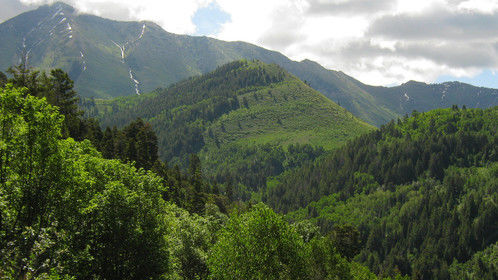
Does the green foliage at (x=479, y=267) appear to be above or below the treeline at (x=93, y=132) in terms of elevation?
below

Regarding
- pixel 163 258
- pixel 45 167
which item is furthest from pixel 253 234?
pixel 45 167

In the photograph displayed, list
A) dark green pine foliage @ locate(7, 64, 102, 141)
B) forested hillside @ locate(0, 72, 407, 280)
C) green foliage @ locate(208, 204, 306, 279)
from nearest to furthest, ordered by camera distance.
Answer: forested hillside @ locate(0, 72, 407, 280) < green foliage @ locate(208, 204, 306, 279) < dark green pine foliage @ locate(7, 64, 102, 141)

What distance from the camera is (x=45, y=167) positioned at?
71.8ft

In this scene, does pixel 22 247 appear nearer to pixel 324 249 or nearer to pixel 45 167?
pixel 45 167

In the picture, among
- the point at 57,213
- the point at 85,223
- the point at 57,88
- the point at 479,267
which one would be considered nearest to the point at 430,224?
the point at 479,267

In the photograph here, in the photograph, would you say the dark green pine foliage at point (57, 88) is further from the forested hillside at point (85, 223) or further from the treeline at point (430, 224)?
the treeline at point (430, 224)

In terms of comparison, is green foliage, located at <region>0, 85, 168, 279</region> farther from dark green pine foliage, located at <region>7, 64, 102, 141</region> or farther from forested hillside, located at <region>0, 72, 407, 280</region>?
dark green pine foliage, located at <region>7, 64, 102, 141</region>

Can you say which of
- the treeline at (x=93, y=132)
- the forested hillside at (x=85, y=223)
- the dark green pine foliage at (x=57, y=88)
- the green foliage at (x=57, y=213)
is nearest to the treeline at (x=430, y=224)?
the treeline at (x=93, y=132)

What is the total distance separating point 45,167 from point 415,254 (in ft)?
560

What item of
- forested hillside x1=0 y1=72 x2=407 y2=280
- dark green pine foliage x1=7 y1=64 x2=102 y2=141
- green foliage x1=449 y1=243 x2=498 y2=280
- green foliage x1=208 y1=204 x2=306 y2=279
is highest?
dark green pine foliage x1=7 y1=64 x2=102 y2=141

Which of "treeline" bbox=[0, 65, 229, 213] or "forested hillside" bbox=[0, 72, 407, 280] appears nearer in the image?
"forested hillside" bbox=[0, 72, 407, 280]

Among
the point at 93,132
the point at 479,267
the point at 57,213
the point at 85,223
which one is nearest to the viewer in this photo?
the point at 57,213

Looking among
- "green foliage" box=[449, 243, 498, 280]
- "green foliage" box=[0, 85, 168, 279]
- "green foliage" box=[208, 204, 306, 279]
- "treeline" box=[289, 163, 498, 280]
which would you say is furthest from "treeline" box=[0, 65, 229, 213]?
"green foliage" box=[449, 243, 498, 280]

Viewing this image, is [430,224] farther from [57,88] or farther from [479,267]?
[57,88]
